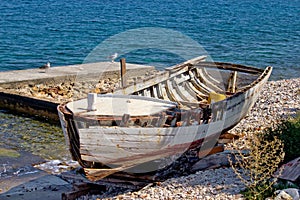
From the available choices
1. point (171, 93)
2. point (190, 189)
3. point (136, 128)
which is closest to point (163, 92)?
point (171, 93)

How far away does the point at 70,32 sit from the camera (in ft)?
144

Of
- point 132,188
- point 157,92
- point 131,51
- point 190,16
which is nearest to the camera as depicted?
point 132,188

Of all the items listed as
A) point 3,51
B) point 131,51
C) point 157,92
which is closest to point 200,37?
point 131,51

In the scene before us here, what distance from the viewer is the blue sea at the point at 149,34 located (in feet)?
104

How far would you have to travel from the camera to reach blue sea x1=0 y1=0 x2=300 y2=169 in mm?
26438

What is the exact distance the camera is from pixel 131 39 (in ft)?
128

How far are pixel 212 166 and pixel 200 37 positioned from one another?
32.1 metres

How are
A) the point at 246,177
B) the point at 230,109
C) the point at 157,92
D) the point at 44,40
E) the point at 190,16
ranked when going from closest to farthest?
1. the point at 246,177
2. the point at 230,109
3. the point at 157,92
4. the point at 44,40
5. the point at 190,16

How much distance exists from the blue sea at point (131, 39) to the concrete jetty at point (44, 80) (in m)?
0.41

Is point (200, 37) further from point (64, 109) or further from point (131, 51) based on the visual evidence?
point (64, 109)

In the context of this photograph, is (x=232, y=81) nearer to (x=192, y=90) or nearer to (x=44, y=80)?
(x=192, y=90)

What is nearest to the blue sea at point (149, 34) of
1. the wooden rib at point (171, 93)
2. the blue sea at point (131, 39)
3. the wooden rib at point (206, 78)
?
the blue sea at point (131, 39)

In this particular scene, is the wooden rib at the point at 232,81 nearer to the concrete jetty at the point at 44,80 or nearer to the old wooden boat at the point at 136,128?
the old wooden boat at the point at 136,128

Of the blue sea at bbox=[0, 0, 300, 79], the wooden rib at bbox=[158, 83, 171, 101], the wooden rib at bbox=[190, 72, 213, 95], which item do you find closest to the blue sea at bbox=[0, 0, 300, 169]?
the blue sea at bbox=[0, 0, 300, 79]
